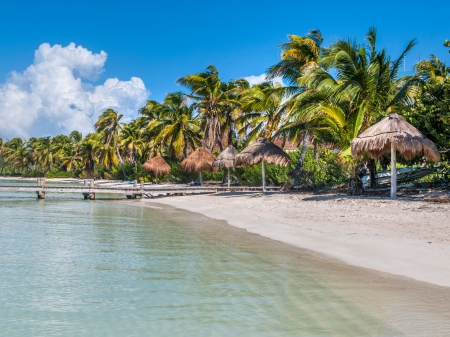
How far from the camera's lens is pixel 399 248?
24.2 feet

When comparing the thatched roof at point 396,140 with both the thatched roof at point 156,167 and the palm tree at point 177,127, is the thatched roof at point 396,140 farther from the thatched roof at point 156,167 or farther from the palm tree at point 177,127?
the thatched roof at point 156,167

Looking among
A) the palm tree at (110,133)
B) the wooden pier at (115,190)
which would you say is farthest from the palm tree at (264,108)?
the palm tree at (110,133)

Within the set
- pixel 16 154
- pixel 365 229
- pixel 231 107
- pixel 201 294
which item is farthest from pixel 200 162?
pixel 16 154

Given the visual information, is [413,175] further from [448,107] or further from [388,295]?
[388,295]

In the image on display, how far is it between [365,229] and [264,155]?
434 inches

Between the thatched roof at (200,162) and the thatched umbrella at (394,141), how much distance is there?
14923mm

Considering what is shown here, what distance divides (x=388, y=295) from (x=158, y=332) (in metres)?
2.78

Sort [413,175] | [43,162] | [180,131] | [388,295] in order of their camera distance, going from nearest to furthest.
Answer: [388,295] < [413,175] < [180,131] < [43,162]

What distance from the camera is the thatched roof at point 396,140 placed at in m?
12.6

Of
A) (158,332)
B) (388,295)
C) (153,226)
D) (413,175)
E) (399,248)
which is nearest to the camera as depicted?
(158,332)

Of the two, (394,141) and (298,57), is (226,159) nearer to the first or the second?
(298,57)

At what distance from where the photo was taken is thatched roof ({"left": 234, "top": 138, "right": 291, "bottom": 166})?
20.1 meters

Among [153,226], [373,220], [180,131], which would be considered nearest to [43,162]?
[180,131]

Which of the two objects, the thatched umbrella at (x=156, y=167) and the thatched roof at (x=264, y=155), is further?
the thatched umbrella at (x=156, y=167)
